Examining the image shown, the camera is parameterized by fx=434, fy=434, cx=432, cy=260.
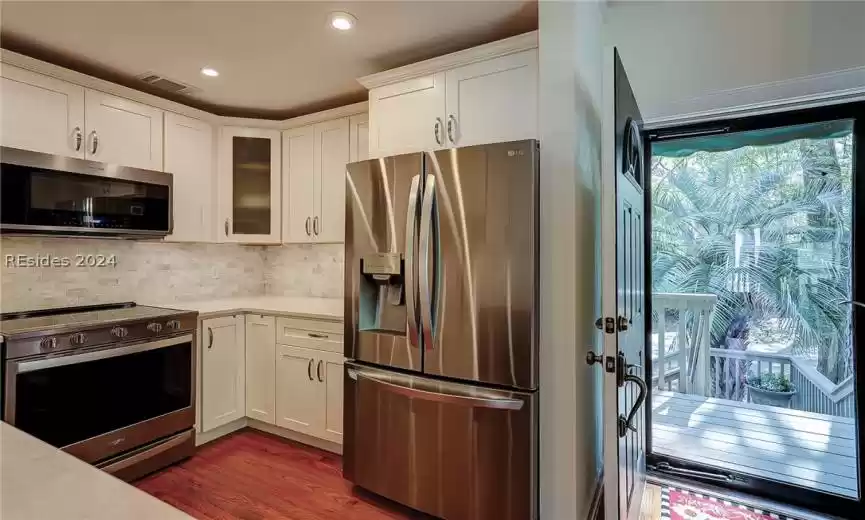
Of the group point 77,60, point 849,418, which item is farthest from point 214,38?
point 849,418

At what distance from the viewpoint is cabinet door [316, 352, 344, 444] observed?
2684 millimetres

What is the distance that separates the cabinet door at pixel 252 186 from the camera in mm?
3277

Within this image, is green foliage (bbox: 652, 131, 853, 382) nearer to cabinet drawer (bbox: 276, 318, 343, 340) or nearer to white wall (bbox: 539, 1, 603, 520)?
white wall (bbox: 539, 1, 603, 520)

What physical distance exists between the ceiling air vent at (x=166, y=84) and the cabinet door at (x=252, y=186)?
1.29 feet

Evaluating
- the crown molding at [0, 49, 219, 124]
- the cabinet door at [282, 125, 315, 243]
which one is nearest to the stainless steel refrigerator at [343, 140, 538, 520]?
the cabinet door at [282, 125, 315, 243]

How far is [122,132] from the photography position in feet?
8.79

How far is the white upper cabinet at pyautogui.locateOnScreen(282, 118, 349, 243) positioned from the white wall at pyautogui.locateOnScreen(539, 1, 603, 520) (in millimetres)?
1648

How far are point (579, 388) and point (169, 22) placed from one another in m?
2.54

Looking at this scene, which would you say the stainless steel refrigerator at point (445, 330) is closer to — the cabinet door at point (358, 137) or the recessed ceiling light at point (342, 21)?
the recessed ceiling light at point (342, 21)

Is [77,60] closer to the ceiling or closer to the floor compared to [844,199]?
closer to the ceiling

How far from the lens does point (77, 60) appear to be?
2.49 m

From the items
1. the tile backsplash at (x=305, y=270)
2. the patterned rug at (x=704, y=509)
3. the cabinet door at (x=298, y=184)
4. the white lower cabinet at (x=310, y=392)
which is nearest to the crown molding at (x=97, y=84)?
the cabinet door at (x=298, y=184)

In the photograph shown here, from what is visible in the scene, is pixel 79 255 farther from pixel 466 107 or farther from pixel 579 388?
pixel 579 388

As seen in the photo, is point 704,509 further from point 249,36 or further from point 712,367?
point 249,36
